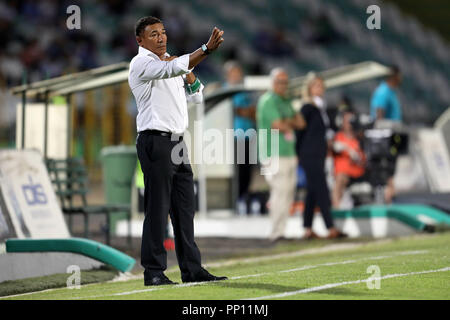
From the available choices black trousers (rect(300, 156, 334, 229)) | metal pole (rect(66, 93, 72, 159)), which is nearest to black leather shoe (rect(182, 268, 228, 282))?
metal pole (rect(66, 93, 72, 159))

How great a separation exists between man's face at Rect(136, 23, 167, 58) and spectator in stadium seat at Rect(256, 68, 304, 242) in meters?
6.42

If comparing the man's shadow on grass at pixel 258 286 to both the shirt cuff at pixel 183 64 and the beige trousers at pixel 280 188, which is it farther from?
the beige trousers at pixel 280 188

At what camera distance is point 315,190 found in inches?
544

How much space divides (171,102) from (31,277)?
2.91m

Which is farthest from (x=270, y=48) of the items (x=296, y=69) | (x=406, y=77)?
(x=406, y=77)

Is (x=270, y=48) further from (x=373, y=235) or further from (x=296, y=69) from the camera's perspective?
(x=373, y=235)

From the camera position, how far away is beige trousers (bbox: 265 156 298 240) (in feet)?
46.2

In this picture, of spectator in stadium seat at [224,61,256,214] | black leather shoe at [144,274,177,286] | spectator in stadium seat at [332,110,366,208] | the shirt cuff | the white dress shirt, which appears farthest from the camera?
spectator in stadium seat at [224,61,256,214]

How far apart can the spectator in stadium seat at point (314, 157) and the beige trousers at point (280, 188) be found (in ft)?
0.74

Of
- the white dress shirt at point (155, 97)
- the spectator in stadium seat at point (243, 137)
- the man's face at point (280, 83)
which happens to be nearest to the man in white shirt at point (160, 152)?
the white dress shirt at point (155, 97)

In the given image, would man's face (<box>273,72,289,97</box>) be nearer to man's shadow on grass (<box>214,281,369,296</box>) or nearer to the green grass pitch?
the green grass pitch

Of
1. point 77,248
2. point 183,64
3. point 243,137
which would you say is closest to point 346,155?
point 243,137

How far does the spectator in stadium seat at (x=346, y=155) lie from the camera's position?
52.1 ft
